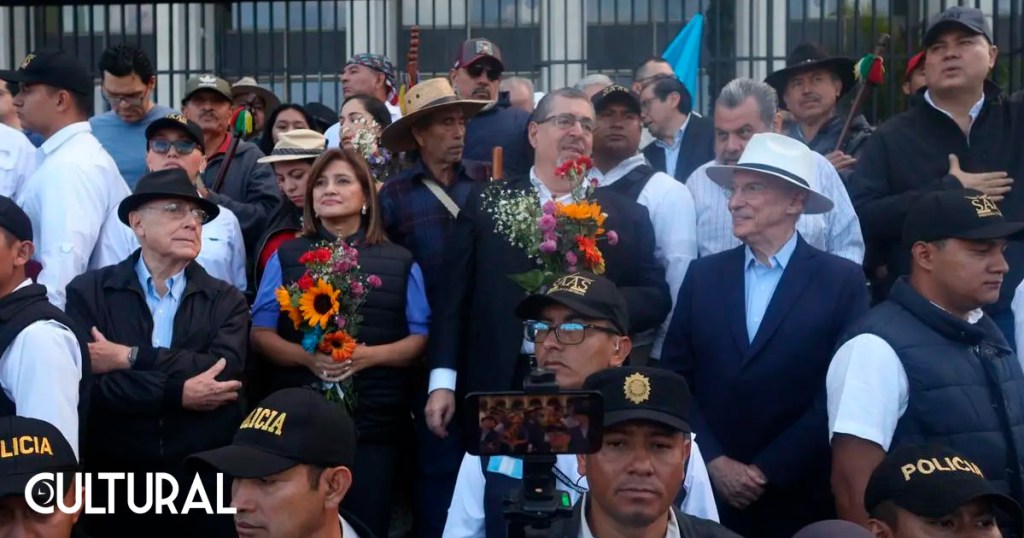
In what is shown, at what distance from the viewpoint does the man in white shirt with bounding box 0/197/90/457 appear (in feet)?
18.5

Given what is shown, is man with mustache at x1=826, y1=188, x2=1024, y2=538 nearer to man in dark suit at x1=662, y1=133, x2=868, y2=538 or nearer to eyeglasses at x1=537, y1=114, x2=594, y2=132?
man in dark suit at x1=662, y1=133, x2=868, y2=538

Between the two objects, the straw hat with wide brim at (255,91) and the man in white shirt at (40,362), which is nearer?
the man in white shirt at (40,362)

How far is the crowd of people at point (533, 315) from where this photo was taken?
4.74 metres

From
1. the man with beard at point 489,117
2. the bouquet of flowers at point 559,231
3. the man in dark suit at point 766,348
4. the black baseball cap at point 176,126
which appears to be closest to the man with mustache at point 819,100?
the man with beard at point 489,117

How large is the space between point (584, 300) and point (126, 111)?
4.02m

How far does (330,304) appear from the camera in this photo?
6543 millimetres

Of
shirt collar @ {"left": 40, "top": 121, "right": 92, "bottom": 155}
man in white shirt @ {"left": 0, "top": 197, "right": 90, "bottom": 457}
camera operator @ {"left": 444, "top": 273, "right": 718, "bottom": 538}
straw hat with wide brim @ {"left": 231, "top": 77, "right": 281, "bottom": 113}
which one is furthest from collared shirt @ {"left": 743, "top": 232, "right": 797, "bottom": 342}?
straw hat with wide brim @ {"left": 231, "top": 77, "right": 281, "bottom": 113}

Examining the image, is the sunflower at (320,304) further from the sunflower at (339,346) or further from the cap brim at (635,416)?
the cap brim at (635,416)

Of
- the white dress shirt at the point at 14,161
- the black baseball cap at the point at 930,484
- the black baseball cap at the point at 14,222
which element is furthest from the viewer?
the white dress shirt at the point at 14,161

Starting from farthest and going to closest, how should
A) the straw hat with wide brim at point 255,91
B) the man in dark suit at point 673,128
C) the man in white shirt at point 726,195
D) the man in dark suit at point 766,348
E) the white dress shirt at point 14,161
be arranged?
the straw hat with wide brim at point 255,91, the man in dark suit at point 673,128, the white dress shirt at point 14,161, the man in white shirt at point 726,195, the man in dark suit at point 766,348

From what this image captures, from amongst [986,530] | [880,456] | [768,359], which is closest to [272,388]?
[768,359]

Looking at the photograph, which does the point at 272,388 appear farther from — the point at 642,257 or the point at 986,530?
the point at 986,530

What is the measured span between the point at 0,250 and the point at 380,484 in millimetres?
1873

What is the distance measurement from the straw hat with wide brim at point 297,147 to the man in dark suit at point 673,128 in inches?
76.5
